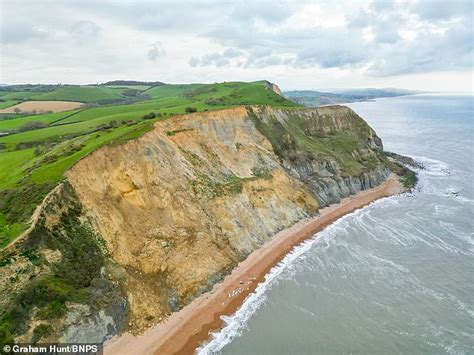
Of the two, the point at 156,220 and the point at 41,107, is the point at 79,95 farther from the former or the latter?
the point at 156,220

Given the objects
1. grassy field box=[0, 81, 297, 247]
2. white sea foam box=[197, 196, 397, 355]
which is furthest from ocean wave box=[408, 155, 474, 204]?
grassy field box=[0, 81, 297, 247]

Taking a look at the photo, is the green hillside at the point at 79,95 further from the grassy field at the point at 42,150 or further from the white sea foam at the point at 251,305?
the white sea foam at the point at 251,305

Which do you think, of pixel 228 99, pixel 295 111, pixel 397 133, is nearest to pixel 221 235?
pixel 295 111

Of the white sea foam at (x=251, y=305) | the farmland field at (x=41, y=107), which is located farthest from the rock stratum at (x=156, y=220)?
the farmland field at (x=41, y=107)

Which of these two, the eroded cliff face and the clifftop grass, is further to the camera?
the clifftop grass

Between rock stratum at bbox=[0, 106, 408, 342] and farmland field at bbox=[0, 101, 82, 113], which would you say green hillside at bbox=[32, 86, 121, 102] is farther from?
rock stratum at bbox=[0, 106, 408, 342]

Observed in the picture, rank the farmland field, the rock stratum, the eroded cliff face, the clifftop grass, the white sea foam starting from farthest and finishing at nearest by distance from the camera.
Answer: the farmland field
the clifftop grass
the eroded cliff face
the white sea foam
the rock stratum

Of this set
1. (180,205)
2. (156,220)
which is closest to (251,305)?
(156,220)
